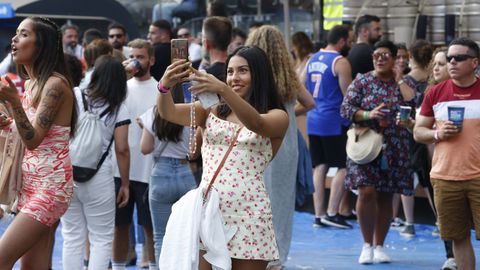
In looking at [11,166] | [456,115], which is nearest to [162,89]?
[11,166]

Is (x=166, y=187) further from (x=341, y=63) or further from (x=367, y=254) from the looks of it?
(x=341, y=63)

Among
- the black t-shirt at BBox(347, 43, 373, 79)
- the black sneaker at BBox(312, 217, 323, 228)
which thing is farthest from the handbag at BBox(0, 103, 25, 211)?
the black t-shirt at BBox(347, 43, 373, 79)

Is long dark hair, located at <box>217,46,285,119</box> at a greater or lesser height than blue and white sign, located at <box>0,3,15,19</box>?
greater

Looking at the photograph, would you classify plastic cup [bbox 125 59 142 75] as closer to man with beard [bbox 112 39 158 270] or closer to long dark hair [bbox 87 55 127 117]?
man with beard [bbox 112 39 158 270]

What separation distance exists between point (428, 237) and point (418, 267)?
4.64 feet

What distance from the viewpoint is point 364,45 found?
10969 mm

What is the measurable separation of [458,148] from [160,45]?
161 inches

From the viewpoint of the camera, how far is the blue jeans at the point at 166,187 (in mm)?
7297

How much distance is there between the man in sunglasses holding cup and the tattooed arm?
8.91ft

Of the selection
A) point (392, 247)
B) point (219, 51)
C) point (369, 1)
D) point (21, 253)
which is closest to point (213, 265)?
point (21, 253)

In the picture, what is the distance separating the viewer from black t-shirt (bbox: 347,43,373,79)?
10.9m

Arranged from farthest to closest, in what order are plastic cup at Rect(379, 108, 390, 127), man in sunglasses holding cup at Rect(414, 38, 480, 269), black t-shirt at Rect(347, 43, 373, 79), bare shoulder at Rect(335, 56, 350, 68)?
black t-shirt at Rect(347, 43, 373, 79) < bare shoulder at Rect(335, 56, 350, 68) < plastic cup at Rect(379, 108, 390, 127) < man in sunglasses holding cup at Rect(414, 38, 480, 269)

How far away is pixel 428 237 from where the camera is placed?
1027cm

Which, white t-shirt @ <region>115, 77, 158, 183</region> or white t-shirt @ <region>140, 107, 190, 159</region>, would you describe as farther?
white t-shirt @ <region>115, 77, 158, 183</region>
